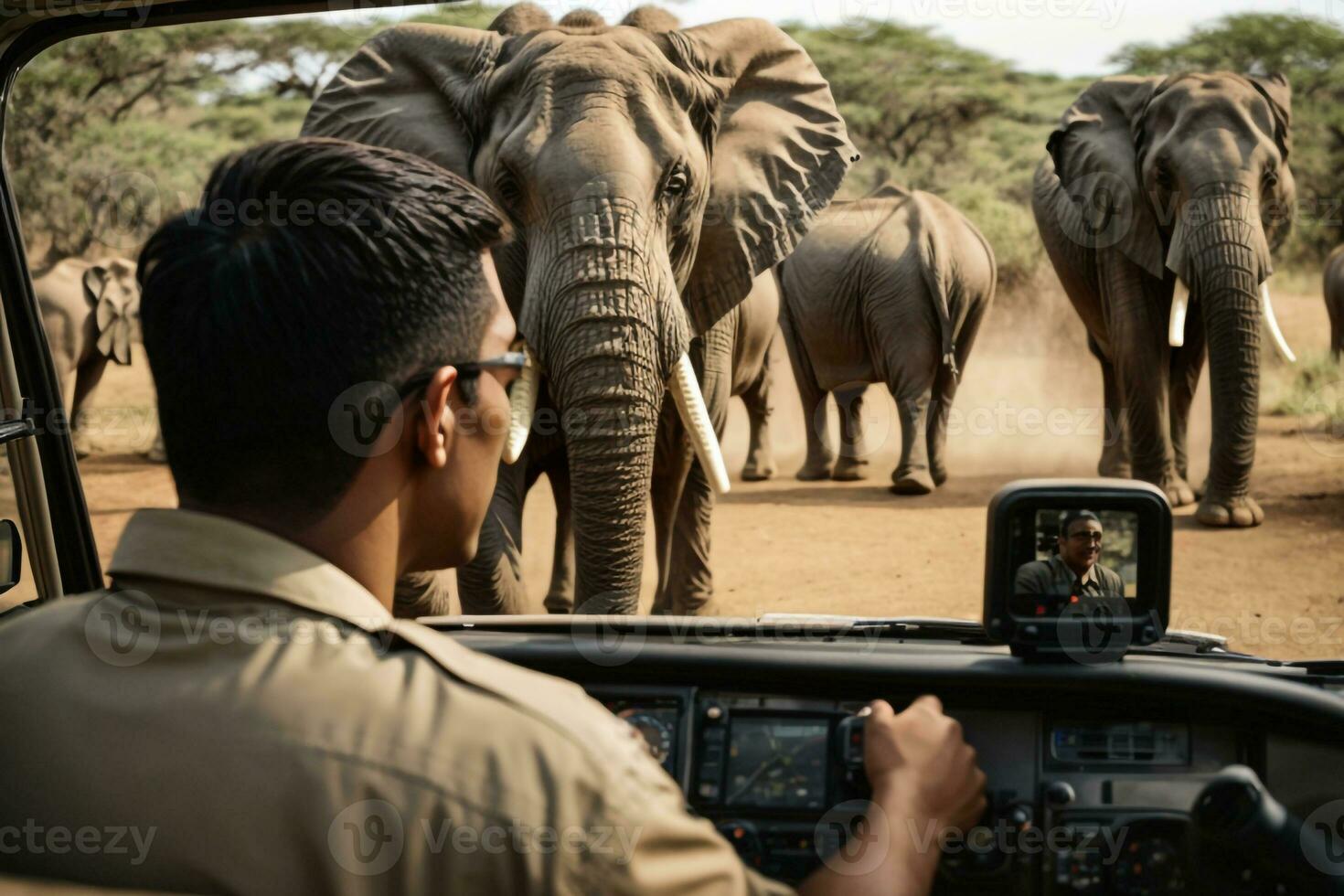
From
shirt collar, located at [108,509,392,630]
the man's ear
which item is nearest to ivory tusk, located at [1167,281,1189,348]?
the man's ear

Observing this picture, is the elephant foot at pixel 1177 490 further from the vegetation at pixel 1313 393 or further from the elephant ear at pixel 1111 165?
the vegetation at pixel 1313 393

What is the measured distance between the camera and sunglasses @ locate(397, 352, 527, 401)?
115 cm

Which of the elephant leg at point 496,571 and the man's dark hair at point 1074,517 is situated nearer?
the man's dark hair at point 1074,517

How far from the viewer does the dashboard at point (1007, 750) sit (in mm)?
1649

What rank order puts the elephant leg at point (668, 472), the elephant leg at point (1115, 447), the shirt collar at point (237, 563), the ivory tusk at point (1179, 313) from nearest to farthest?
1. the shirt collar at point (237, 563)
2. the elephant leg at point (668, 472)
3. the ivory tusk at point (1179, 313)
4. the elephant leg at point (1115, 447)

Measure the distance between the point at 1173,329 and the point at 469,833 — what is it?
7.33 metres

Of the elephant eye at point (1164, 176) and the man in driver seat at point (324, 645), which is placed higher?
the man in driver seat at point (324, 645)

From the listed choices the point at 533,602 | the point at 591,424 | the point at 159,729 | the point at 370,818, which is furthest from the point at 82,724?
the point at 533,602

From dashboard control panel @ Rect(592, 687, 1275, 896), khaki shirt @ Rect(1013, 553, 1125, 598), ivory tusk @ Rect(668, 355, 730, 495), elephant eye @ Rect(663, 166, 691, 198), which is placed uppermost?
elephant eye @ Rect(663, 166, 691, 198)

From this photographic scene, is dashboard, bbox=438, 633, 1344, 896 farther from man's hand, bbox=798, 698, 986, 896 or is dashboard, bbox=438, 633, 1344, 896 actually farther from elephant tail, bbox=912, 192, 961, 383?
elephant tail, bbox=912, 192, 961, 383

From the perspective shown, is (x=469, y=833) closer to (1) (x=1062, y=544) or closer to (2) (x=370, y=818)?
(2) (x=370, y=818)

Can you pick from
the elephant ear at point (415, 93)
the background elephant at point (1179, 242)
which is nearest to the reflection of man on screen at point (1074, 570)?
the elephant ear at point (415, 93)

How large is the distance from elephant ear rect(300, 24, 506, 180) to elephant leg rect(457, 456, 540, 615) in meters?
1.02

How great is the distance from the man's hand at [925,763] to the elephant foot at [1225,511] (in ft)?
22.7
